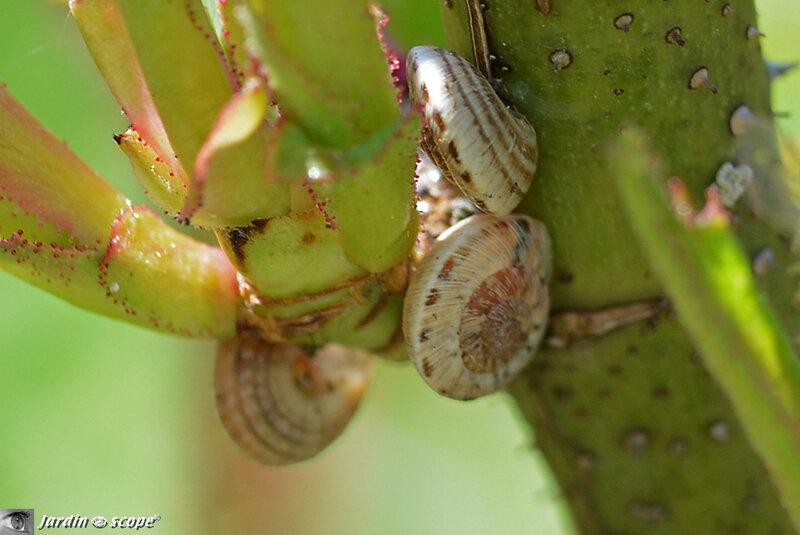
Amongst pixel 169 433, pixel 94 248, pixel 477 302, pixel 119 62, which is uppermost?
pixel 119 62

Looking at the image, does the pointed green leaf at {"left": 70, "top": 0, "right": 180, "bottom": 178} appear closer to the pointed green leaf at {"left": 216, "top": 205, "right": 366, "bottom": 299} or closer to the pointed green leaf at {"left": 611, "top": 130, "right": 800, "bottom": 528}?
the pointed green leaf at {"left": 216, "top": 205, "right": 366, "bottom": 299}

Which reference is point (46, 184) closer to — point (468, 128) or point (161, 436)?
point (468, 128)

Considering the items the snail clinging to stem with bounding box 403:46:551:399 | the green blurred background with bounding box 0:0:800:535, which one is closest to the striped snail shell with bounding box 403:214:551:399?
the snail clinging to stem with bounding box 403:46:551:399

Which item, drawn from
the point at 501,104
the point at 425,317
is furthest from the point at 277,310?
the point at 501,104

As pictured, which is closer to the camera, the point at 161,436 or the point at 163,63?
the point at 163,63

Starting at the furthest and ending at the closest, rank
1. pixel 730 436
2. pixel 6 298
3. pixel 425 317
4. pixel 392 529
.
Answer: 1. pixel 392 529
2. pixel 6 298
3. pixel 730 436
4. pixel 425 317

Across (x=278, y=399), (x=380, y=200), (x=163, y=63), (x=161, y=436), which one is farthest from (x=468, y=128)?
(x=161, y=436)

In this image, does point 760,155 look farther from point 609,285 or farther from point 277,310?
point 277,310
